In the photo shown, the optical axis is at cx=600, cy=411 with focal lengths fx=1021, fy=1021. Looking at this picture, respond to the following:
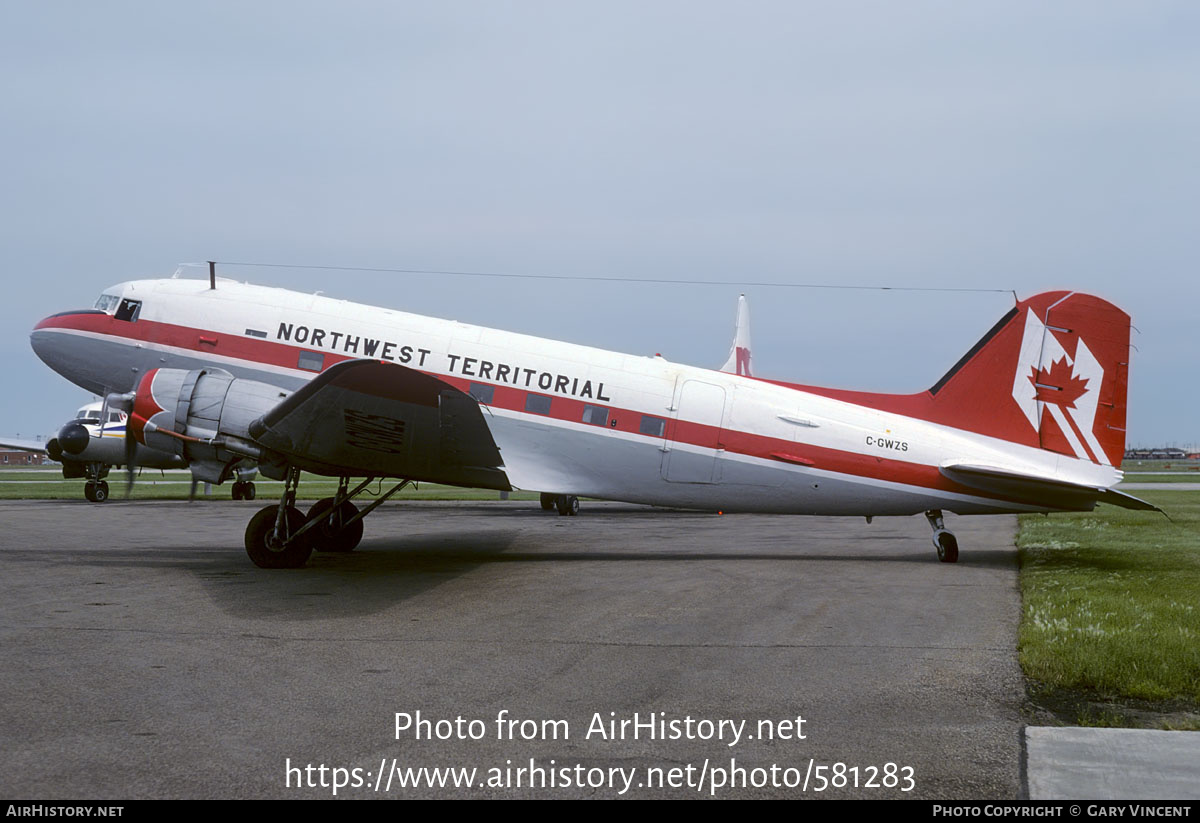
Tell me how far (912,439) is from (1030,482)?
6.05 ft

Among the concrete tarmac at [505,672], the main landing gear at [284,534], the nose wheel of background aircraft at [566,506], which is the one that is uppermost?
the main landing gear at [284,534]

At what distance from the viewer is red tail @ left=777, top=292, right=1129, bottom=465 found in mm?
15891

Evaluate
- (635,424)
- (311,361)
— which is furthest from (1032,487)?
(311,361)

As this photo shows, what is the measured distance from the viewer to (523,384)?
16500 mm

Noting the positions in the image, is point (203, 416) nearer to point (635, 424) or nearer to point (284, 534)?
point (284, 534)

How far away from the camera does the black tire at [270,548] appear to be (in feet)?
48.0

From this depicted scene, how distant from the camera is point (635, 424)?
1642 cm

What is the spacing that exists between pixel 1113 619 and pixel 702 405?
740cm

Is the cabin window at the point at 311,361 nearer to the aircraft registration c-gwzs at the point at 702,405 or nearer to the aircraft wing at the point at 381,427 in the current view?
the aircraft registration c-gwzs at the point at 702,405

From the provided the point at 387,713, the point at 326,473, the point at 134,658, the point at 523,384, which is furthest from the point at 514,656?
the point at 523,384

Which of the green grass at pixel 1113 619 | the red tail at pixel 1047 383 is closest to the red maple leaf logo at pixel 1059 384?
the red tail at pixel 1047 383

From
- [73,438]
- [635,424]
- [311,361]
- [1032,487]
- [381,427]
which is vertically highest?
[311,361]

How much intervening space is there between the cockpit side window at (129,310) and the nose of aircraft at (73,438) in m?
17.4

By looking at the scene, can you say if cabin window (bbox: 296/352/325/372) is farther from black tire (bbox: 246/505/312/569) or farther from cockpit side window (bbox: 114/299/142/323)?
cockpit side window (bbox: 114/299/142/323)
